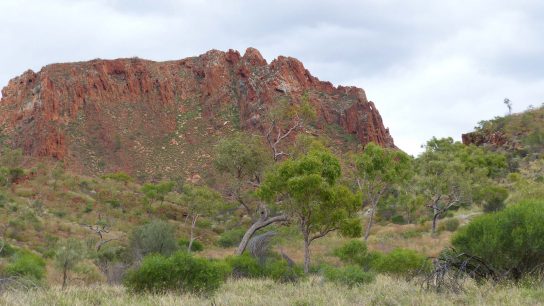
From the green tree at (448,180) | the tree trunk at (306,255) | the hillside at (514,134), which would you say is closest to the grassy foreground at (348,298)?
the tree trunk at (306,255)

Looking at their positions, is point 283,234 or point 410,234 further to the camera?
point 410,234

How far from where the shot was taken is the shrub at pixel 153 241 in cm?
2567

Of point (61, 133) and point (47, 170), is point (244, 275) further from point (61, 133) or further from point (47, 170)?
point (61, 133)

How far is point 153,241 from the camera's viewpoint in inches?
1016

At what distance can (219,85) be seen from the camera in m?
99.2

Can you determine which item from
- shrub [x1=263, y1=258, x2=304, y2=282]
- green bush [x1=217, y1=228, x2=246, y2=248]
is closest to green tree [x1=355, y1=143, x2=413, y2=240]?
green bush [x1=217, y1=228, x2=246, y2=248]

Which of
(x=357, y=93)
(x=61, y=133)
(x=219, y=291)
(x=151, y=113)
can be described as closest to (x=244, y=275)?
(x=219, y=291)

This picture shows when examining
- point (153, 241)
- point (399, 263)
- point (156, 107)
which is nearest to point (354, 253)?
point (399, 263)

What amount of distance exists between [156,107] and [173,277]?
87143 millimetres

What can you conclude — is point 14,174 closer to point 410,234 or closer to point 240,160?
point 240,160

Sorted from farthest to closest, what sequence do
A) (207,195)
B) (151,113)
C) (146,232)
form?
(151,113) → (207,195) → (146,232)

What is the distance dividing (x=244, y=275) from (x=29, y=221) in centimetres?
2099

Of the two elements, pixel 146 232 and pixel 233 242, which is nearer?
pixel 146 232

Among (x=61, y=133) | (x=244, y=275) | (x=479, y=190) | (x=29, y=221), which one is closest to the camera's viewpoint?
(x=244, y=275)
